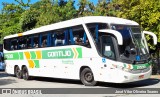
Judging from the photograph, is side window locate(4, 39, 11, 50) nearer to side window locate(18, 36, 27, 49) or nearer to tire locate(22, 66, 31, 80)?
side window locate(18, 36, 27, 49)

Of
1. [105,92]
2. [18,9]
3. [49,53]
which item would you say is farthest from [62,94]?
[18,9]

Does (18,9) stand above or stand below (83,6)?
above

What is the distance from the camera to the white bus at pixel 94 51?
14.0 m

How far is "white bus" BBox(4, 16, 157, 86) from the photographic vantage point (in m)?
14.0

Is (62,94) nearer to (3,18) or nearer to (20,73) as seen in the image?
(20,73)

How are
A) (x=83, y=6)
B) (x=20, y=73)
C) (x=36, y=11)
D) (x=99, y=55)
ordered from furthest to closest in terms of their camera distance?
(x=36, y=11), (x=83, y=6), (x=20, y=73), (x=99, y=55)

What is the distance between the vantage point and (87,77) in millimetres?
15570

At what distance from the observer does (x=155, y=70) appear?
889 inches

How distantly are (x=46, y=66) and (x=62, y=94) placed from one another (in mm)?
5927

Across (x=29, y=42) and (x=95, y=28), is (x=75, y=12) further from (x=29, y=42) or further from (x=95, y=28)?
(x=95, y=28)

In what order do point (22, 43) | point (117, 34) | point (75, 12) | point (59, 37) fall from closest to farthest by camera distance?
1. point (117, 34)
2. point (59, 37)
3. point (22, 43)
4. point (75, 12)

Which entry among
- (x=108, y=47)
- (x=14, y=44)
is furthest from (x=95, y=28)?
(x=14, y=44)

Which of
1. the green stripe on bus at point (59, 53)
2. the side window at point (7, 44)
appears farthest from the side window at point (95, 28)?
the side window at point (7, 44)

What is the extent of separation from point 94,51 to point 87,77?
1410mm
